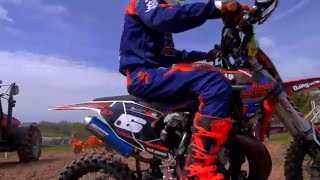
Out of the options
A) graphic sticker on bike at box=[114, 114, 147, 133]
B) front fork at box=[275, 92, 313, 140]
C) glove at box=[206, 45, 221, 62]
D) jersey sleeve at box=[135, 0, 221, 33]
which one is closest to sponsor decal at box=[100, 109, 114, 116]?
graphic sticker on bike at box=[114, 114, 147, 133]

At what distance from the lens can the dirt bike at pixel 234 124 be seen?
3770 millimetres

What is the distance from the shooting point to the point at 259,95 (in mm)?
3771

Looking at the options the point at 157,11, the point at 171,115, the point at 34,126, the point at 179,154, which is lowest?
the point at 34,126

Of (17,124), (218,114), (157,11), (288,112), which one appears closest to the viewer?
(218,114)

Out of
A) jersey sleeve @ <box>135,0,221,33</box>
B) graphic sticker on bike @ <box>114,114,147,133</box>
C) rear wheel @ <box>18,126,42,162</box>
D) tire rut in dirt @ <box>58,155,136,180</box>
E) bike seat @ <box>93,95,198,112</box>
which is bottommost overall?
rear wheel @ <box>18,126,42,162</box>

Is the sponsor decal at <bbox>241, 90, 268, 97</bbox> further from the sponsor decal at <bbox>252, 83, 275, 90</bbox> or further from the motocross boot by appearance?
the motocross boot

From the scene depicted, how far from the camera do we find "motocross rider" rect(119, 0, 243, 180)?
356 cm

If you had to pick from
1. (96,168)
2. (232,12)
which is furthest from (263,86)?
(96,168)

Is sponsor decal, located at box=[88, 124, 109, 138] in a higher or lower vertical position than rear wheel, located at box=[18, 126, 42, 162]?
higher

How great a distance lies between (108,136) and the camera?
4.02 meters

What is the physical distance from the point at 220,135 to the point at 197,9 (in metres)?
0.98

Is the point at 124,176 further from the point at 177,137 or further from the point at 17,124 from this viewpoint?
the point at 17,124

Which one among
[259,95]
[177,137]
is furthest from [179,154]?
[259,95]

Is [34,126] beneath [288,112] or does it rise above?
beneath
